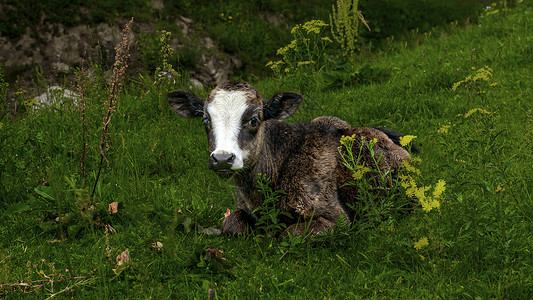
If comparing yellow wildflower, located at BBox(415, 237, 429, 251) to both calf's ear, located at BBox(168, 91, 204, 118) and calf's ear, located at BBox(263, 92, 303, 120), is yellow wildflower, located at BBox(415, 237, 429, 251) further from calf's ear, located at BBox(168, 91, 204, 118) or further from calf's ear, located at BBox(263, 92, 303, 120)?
calf's ear, located at BBox(168, 91, 204, 118)

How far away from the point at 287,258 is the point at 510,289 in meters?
1.63

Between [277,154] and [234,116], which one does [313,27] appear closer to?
[277,154]

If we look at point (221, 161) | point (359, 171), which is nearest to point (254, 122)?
point (221, 161)

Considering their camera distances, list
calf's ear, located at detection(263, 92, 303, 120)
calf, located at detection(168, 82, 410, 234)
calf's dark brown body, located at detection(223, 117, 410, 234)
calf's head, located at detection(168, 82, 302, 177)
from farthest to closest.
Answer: calf's ear, located at detection(263, 92, 303, 120) < calf's dark brown body, located at detection(223, 117, 410, 234) < calf, located at detection(168, 82, 410, 234) < calf's head, located at detection(168, 82, 302, 177)

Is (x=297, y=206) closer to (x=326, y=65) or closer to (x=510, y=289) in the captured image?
(x=510, y=289)

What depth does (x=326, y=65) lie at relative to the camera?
9008 mm

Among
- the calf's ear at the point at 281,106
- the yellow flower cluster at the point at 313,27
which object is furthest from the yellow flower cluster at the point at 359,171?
the yellow flower cluster at the point at 313,27

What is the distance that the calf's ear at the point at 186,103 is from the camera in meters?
5.14

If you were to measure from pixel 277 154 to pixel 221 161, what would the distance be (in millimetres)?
968

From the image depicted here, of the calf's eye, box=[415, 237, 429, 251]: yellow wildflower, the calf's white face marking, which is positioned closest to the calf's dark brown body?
the calf's eye

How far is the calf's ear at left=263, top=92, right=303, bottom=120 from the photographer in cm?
501

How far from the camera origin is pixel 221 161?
427cm

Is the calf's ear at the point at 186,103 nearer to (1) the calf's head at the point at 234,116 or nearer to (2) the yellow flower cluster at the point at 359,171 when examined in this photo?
(1) the calf's head at the point at 234,116

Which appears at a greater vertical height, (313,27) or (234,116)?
(234,116)
